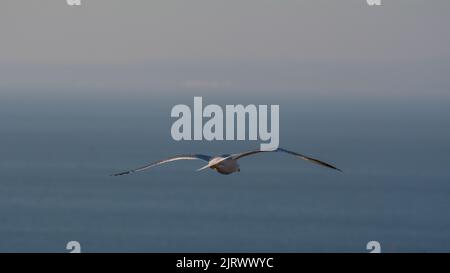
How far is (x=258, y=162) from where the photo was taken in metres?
74.1

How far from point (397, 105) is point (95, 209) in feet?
185

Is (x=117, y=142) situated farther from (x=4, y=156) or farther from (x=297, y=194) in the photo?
(x=297, y=194)

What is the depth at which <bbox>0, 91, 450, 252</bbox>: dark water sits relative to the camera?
52.0m

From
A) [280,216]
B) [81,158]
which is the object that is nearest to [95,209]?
[280,216]

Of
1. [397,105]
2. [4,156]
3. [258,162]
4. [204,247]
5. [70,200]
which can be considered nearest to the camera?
[204,247]

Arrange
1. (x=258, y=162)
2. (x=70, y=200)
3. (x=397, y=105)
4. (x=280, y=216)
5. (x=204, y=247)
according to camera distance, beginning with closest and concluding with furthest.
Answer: (x=204, y=247), (x=280, y=216), (x=70, y=200), (x=258, y=162), (x=397, y=105)

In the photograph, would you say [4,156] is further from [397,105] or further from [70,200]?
[397,105]

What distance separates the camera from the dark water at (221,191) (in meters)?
52.0

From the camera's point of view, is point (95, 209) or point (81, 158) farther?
point (81, 158)

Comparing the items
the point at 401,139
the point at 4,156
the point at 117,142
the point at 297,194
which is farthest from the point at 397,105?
the point at 297,194

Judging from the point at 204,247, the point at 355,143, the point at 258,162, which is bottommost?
the point at 204,247

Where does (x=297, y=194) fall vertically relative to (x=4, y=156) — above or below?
below

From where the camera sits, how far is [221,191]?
67.3 m

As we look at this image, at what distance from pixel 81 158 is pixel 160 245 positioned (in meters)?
28.2
